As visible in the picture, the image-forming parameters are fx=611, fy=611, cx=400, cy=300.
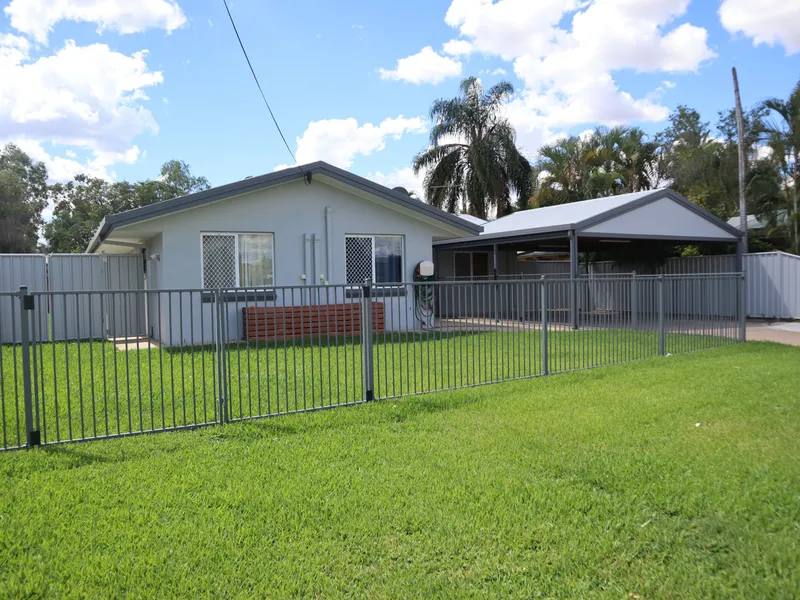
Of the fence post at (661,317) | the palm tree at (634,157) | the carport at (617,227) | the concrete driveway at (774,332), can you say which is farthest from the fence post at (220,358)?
the palm tree at (634,157)

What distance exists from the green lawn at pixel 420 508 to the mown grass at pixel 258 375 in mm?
430

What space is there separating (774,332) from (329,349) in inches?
499

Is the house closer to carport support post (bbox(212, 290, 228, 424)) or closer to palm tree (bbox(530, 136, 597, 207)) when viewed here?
carport support post (bbox(212, 290, 228, 424))

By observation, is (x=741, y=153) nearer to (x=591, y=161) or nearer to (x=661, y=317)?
(x=591, y=161)

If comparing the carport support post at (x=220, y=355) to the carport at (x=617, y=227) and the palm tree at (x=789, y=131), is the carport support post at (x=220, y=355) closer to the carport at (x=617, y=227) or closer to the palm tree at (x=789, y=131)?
the carport at (x=617, y=227)

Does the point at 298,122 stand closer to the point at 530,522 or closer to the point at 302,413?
the point at 302,413

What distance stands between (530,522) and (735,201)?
26379 millimetres

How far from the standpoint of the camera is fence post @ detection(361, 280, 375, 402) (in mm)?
6824

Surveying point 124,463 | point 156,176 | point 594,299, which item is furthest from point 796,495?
point 156,176

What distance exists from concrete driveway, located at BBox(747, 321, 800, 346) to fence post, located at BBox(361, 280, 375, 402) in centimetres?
968

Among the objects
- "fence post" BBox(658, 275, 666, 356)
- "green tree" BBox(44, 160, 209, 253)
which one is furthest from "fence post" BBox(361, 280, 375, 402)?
"green tree" BBox(44, 160, 209, 253)

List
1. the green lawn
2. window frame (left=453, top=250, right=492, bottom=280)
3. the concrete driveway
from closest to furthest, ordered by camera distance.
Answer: the green lawn
the concrete driveway
window frame (left=453, top=250, right=492, bottom=280)

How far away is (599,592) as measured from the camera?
2.96 metres

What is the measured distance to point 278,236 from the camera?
1365 cm
